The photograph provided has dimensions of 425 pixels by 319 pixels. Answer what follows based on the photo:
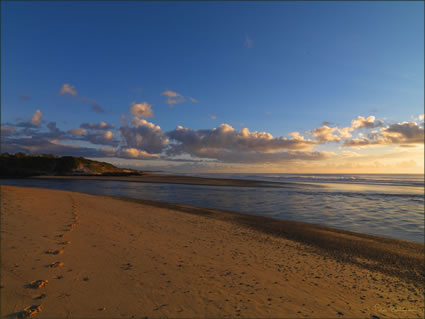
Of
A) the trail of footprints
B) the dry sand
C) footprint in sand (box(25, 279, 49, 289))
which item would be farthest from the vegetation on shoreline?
footprint in sand (box(25, 279, 49, 289))

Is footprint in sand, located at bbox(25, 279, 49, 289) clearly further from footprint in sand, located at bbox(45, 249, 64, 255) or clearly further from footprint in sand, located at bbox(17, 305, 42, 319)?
footprint in sand, located at bbox(45, 249, 64, 255)

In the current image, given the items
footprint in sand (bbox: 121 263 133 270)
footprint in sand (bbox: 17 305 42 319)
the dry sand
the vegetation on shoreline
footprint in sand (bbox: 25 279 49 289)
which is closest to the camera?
footprint in sand (bbox: 17 305 42 319)

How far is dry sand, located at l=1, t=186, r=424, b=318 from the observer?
529cm

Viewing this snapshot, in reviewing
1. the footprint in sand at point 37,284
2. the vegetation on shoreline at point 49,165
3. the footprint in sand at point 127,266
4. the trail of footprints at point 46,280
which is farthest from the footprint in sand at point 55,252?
the vegetation on shoreline at point 49,165

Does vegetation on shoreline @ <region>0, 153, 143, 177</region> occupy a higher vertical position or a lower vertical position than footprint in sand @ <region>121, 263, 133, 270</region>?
Result: higher

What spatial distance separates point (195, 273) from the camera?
702 cm

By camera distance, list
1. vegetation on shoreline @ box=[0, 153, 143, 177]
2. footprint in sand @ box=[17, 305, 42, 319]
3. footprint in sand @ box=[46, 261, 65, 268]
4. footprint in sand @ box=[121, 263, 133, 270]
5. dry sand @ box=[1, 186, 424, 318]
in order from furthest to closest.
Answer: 1. vegetation on shoreline @ box=[0, 153, 143, 177]
2. footprint in sand @ box=[121, 263, 133, 270]
3. footprint in sand @ box=[46, 261, 65, 268]
4. dry sand @ box=[1, 186, 424, 318]
5. footprint in sand @ box=[17, 305, 42, 319]

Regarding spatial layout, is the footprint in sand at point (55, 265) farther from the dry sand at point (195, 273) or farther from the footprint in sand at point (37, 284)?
the footprint in sand at point (37, 284)

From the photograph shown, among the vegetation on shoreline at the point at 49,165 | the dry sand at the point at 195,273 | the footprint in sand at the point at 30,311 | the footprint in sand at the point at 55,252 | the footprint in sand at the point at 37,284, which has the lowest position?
the dry sand at the point at 195,273

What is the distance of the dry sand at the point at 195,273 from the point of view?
17.4 feet

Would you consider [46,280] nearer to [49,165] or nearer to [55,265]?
[55,265]

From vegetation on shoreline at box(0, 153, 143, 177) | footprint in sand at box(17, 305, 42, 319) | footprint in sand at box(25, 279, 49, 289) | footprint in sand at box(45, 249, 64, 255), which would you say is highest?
vegetation on shoreline at box(0, 153, 143, 177)

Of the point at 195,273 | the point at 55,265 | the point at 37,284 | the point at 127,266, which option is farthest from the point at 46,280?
the point at 195,273

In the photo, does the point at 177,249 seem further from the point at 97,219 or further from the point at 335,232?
the point at 335,232
